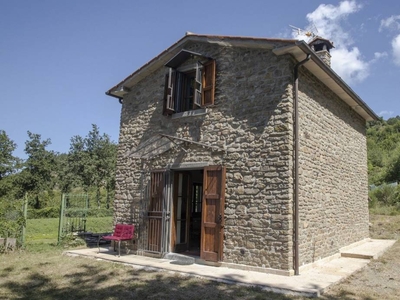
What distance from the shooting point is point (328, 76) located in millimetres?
8742

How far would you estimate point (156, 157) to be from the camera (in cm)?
970

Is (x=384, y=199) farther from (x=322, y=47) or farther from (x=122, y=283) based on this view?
(x=122, y=283)

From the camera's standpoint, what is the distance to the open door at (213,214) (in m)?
7.82

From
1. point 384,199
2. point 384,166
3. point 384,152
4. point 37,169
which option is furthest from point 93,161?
point 384,152

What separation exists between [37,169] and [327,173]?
3401 centimetres

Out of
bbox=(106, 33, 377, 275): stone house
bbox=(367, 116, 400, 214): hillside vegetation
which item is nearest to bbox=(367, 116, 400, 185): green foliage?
bbox=(367, 116, 400, 214): hillside vegetation

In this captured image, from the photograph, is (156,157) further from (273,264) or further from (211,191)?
(273,264)

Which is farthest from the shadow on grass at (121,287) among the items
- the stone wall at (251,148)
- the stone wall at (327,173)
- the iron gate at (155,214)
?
the stone wall at (327,173)

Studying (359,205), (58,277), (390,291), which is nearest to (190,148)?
(58,277)

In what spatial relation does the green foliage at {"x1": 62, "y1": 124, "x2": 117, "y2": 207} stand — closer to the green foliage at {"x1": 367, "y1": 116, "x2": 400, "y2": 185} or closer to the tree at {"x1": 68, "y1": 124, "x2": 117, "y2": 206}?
the tree at {"x1": 68, "y1": 124, "x2": 117, "y2": 206}

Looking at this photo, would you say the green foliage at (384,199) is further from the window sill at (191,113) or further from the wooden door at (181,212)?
the window sill at (191,113)

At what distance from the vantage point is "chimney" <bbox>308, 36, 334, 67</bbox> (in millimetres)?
12633

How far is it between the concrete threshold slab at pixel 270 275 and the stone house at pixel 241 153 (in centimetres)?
28

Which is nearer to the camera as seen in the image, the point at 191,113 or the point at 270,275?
the point at 270,275
